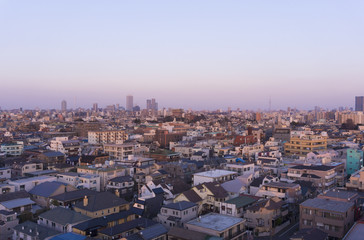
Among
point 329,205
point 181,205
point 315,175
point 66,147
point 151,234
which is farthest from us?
point 66,147

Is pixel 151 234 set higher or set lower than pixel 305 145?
lower

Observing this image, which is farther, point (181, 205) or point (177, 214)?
point (181, 205)

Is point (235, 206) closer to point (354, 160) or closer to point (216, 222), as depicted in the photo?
point (216, 222)

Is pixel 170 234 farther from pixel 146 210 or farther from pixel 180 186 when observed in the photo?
pixel 180 186

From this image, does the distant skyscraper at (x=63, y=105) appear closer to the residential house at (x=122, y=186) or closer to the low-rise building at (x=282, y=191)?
the residential house at (x=122, y=186)

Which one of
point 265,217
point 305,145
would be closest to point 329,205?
point 265,217

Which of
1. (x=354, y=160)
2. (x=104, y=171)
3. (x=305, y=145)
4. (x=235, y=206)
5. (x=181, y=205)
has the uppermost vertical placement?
(x=305, y=145)

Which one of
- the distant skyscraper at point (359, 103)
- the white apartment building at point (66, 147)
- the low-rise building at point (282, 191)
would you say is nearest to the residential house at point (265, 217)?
the low-rise building at point (282, 191)

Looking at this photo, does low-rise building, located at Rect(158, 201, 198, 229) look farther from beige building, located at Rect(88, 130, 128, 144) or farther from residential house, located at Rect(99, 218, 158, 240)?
beige building, located at Rect(88, 130, 128, 144)

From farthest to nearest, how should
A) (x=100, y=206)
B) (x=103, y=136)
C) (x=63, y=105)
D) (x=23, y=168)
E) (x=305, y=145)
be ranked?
(x=63, y=105)
(x=103, y=136)
(x=305, y=145)
(x=23, y=168)
(x=100, y=206)
